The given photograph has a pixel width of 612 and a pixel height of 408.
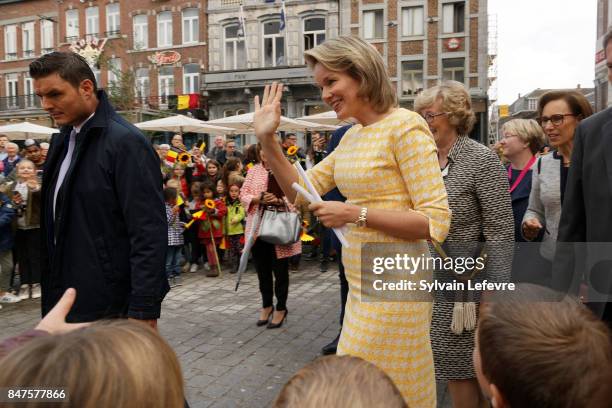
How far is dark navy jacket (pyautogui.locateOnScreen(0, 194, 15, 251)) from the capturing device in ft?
21.4

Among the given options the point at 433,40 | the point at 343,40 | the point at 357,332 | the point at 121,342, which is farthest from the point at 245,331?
the point at 433,40

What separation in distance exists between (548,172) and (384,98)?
1.94m

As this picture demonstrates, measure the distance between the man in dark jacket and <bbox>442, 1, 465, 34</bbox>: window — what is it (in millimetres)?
29819

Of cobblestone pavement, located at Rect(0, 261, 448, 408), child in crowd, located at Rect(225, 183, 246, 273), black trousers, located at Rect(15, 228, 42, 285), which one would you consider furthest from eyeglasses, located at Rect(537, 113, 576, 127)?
black trousers, located at Rect(15, 228, 42, 285)

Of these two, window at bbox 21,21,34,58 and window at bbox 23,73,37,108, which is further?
window at bbox 21,21,34,58

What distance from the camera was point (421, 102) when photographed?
2975 millimetres

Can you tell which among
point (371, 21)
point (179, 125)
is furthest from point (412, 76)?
point (179, 125)

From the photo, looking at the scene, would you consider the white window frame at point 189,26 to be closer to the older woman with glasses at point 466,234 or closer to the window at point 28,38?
the window at point 28,38

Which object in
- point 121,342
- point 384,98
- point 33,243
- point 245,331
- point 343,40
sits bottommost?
point 245,331

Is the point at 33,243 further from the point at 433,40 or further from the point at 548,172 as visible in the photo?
the point at 433,40

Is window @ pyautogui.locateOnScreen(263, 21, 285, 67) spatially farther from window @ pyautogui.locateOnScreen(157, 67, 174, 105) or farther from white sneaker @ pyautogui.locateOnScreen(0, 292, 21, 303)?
white sneaker @ pyautogui.locateOnScreen(0, 292, 21, 303)

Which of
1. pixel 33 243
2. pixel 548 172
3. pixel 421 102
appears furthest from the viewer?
pixel 33 243

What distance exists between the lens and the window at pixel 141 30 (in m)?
A: 33.8

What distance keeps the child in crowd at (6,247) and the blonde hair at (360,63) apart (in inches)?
228
